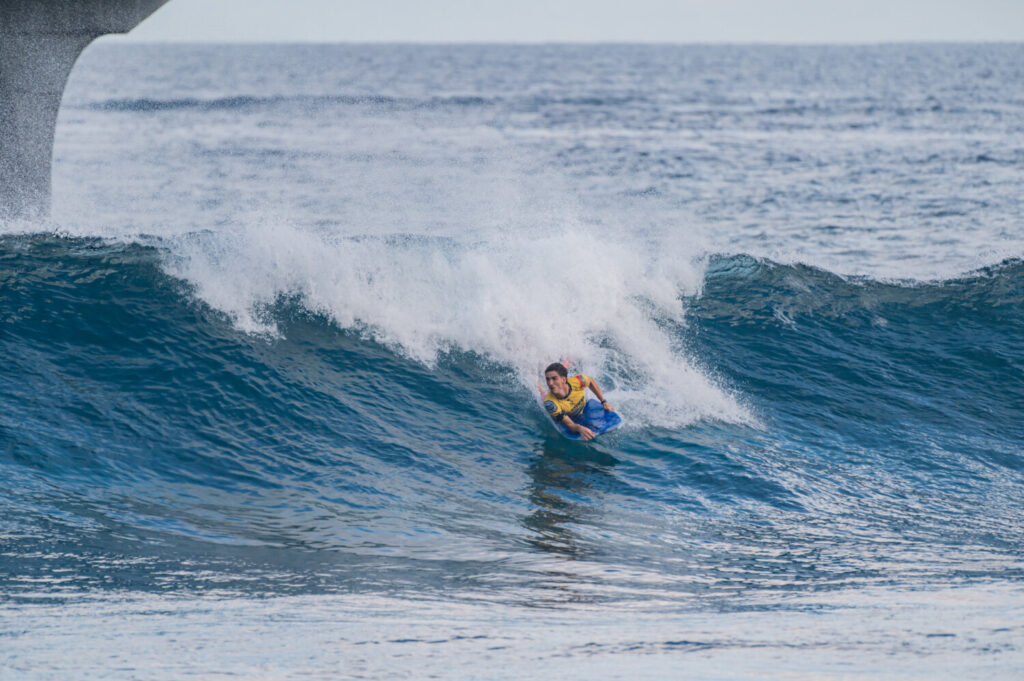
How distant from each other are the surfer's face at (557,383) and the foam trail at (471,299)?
1.42 m

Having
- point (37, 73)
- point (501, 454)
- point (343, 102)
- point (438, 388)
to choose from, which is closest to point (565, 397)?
point (501, 454)

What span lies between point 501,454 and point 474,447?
12.4 inches

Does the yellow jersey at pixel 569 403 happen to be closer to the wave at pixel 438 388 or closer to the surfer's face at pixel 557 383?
the surfer's face at pixel 557 383

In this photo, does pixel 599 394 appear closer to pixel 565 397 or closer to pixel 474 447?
pixel 565 397

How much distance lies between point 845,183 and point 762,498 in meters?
21.8

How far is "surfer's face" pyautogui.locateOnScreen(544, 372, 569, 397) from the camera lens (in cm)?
947

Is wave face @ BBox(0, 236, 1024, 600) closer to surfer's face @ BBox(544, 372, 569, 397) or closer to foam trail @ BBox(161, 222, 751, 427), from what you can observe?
foam trail @ BBox(161, 222, 751, 427)

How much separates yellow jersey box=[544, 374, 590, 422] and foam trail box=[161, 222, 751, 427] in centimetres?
129

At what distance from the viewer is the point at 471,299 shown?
40.6ft

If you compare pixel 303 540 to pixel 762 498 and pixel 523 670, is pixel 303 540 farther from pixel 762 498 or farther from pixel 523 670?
pixel 762 498

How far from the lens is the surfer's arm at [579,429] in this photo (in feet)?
30.7

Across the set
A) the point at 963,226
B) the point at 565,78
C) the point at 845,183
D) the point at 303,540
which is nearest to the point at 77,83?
the point at 565,78

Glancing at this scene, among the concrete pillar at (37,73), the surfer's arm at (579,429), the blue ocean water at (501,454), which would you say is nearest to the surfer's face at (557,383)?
the surfer's arm at (579,429)

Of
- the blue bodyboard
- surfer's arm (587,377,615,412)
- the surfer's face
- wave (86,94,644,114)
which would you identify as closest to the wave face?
the blue bodyboard
